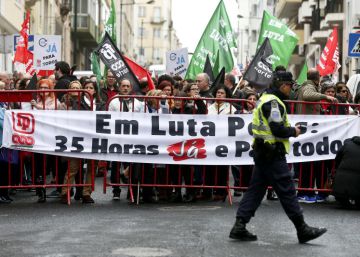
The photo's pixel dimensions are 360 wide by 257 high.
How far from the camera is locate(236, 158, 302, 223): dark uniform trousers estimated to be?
34.6 feet

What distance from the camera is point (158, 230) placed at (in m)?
11.0

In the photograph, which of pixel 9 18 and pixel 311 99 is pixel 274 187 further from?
pixel 9 18

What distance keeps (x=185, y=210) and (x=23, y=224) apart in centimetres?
231

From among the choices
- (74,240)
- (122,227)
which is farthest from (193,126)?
(74,240)

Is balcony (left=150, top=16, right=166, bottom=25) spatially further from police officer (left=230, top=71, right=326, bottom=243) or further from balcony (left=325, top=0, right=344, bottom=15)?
police officer (left=230, top=71, right=326, bottom=243)

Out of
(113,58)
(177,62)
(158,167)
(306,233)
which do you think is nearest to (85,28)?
(177,62)

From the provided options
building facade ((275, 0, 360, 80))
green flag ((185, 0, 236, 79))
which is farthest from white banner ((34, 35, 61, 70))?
building facade ((275, 0, 360, 80))

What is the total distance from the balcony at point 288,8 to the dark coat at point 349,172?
56357 millimetres

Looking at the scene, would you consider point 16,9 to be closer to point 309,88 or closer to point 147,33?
point 309,88

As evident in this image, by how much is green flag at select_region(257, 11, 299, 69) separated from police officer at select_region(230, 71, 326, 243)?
932 centimetres

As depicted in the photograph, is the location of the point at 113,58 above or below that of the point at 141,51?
above

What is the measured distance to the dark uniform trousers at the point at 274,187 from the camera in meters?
10.5

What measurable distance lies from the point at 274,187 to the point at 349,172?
2.99 metres

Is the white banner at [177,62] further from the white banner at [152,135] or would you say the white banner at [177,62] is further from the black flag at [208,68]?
the white banner at [152,135]
